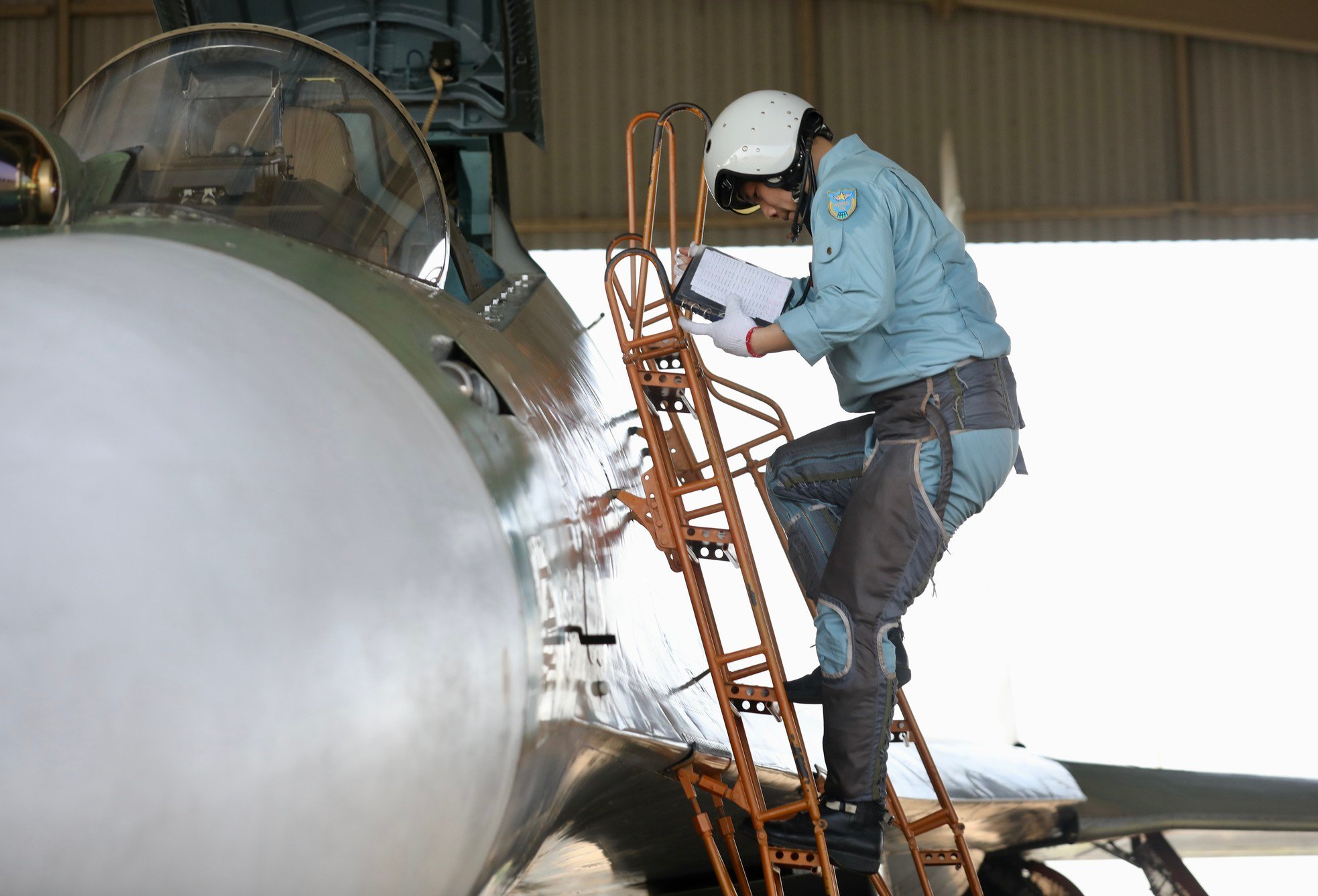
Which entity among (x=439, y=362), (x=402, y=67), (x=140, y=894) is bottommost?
(x=140, y=894)

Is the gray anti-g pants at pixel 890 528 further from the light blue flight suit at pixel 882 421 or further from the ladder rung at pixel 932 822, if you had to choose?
the ladder rung at pixel 932 822

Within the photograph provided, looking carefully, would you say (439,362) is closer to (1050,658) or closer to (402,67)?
(402,67)

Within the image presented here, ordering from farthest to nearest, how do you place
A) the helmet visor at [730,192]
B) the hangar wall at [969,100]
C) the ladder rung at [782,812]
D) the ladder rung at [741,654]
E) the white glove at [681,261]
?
1. the hangar wall at [969,100]
2. the helmet visor at [730,192]
3. the white glove at [681,261]
4. the ladder rung at [741,654]
5. the ladder rung at [782,812]

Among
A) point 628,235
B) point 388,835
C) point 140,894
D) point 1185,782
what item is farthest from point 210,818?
point 1185,782

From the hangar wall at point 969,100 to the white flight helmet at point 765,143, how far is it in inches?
452

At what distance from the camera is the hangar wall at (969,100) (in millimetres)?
15328

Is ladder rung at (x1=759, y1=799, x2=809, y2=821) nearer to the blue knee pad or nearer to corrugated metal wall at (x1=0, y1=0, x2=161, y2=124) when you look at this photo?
the blue knee pad

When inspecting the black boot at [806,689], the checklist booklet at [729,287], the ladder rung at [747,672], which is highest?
the checklist booklet at [729,287]

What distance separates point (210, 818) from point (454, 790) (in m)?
0.39

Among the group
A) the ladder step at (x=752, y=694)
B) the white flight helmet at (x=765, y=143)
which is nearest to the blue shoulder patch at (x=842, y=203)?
the white flight helmet at (x=765, y=143)

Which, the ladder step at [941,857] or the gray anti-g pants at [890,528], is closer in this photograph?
the gray anti-g pants at [890,528]

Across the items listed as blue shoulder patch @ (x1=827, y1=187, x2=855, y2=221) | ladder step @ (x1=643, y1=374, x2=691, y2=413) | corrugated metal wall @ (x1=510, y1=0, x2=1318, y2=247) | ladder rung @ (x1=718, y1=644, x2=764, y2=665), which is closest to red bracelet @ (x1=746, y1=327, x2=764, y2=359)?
ladder step @ (x1=643, y1=374, x2=691, y2=413)

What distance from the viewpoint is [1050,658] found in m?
18.2

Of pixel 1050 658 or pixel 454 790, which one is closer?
pixel 454 790
